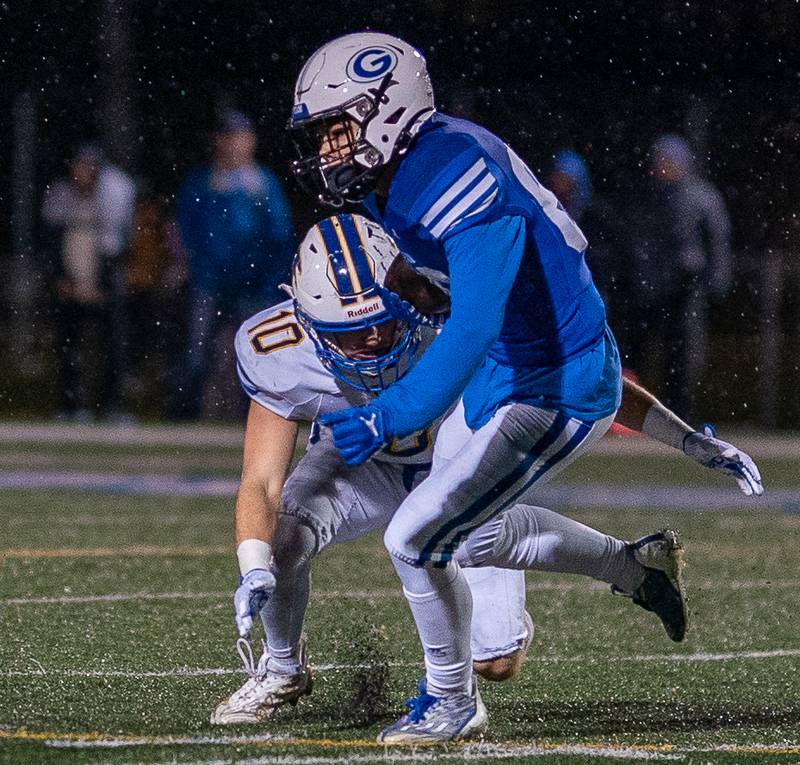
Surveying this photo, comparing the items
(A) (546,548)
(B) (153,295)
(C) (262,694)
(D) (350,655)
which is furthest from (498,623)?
(B) (153,295)

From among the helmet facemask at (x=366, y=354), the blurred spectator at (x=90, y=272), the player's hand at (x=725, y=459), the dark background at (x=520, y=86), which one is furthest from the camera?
the dark background at (x=520, y=86)

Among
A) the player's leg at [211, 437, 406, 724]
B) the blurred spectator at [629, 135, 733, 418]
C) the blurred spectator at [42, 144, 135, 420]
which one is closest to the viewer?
the player's leg at [211, 437, 406, 724]

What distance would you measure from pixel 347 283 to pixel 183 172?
9.38m

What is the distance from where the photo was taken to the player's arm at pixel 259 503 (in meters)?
3.81

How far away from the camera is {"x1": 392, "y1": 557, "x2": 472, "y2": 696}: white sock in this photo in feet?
12.8

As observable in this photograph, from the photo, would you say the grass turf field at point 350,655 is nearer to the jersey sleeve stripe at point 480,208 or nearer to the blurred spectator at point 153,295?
the jersey sleeve stripe at point 480,208

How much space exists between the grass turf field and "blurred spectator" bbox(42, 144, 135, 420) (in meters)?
3.98

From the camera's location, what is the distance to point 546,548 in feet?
14.0

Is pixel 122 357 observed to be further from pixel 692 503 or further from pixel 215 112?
pixel 692 503

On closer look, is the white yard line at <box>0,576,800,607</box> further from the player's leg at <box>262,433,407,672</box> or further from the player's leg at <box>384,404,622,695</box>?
the player's leg at <box>384,404,622,695</box>

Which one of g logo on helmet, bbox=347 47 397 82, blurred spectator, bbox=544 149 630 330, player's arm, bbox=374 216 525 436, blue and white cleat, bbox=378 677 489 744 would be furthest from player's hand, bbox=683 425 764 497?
blurred spectator, bbox=544 149 630 330

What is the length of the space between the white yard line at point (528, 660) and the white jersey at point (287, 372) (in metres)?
0.69

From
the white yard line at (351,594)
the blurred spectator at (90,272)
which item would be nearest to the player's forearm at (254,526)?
the white yard line at (351,594)

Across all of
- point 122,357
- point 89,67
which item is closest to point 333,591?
Result: point 122,357
